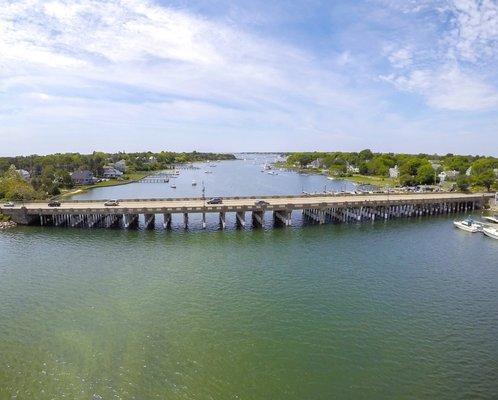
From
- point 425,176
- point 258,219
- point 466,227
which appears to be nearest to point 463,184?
point 425,176

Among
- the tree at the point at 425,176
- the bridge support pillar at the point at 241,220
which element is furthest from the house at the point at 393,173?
the bridge support pillar at the point at 241,220

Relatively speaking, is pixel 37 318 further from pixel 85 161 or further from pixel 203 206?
pixel 85 161

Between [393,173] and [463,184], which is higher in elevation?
A: [393,173]

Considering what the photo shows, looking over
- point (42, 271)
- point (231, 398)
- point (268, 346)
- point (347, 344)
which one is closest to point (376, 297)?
point (347, 344)

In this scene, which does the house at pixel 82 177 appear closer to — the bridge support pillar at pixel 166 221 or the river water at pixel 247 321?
the bridge support pillar at pixel 166 221

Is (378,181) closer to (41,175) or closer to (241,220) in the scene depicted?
(241,220)

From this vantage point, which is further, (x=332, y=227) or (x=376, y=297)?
(x=332, y=227)

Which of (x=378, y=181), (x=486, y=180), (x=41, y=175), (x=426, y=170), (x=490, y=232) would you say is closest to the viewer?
(x=490, y=232)
